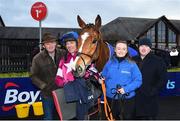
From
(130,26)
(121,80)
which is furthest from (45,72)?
(130,26)

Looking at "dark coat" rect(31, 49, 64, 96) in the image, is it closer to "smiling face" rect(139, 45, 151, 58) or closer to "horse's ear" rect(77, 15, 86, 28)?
"horse's ear" rect(77, 15, 86, 28)

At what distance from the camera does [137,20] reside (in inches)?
1987

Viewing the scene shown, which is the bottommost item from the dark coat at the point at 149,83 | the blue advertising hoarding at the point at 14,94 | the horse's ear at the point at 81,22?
the blue advertising hoarding at the point at 14,94

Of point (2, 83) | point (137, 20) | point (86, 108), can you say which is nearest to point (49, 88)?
point (86, 108)

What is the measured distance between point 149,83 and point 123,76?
614 mm

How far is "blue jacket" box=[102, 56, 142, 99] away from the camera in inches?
213

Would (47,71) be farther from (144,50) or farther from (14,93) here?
(14,93)

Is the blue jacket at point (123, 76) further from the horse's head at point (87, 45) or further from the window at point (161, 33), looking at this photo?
the window at point (161, 33)

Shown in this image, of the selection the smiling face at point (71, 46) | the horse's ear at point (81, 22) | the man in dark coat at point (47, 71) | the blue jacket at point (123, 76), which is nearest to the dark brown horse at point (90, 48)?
the horse's ear at point (81, 22)

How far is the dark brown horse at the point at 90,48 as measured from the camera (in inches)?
209

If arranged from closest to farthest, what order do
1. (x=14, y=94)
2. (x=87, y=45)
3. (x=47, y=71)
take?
1. (x=87, y=45)
2. (x=47, y=71)
3. (x=14, y=94)

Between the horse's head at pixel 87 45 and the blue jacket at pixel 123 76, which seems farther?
the blue jacket at pixel 123 76

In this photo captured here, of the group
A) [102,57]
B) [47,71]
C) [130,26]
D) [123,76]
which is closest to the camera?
[123,76]

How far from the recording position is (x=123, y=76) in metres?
5.40
